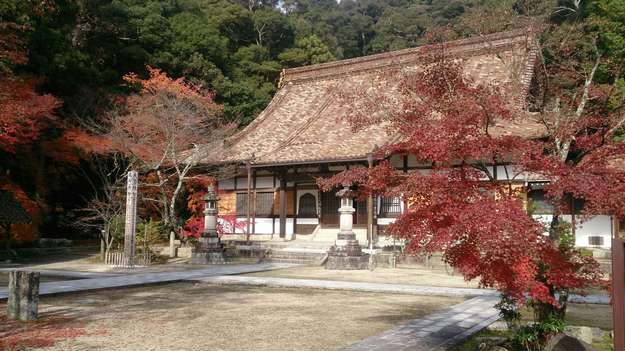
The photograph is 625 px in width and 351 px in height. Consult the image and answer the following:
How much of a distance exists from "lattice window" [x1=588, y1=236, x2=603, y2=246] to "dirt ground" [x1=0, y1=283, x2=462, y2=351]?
940 centimetres

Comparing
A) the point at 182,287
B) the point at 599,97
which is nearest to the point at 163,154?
the point at 182,287

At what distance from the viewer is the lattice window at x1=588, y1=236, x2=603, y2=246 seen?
53.5 ft

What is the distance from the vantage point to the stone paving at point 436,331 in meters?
5.62

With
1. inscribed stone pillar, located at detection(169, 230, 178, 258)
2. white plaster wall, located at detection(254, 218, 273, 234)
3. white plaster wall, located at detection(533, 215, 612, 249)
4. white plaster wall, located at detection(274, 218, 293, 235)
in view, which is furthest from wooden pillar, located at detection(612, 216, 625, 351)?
white plaster wall, located at detection(254, 218, 273, 234)

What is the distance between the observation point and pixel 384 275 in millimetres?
13766

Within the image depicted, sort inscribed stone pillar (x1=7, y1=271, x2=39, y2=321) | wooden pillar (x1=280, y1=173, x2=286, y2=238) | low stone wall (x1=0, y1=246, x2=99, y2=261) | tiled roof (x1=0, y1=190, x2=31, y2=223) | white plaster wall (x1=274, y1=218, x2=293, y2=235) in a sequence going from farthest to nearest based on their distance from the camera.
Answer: white plaster wall (x1=274, y1=218, x2=293, y2=235) < wooden pillar (x1=280, y1=173, x2=286, y2=238) < low stone wall (x1=0, y1=246, x2=99, y2=261) < tiled roof (x1=0, y1=190, x2=31, y2=223) < inscribed stone pillar (x1=7, y1=271, x2=39, y2=321)

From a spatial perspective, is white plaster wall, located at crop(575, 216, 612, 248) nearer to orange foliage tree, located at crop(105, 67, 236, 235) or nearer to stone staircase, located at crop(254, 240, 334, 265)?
stone staircase, located at crop(254, 240, 334, 265)

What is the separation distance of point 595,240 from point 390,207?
6873 millimetres

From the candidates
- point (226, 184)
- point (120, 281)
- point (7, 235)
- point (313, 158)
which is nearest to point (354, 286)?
point (120, 281)

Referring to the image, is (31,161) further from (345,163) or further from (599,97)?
(599,97)

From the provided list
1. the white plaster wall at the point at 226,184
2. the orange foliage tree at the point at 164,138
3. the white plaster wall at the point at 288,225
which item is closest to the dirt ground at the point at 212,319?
the orange foliage tree at the point at 164,138

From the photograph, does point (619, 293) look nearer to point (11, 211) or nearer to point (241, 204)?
point (11, 211)

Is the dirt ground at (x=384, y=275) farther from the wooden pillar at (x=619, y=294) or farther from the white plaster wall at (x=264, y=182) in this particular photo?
Answer: the wooden pillar at (x=619, y=294)

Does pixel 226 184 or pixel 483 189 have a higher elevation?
pixel 226 184
